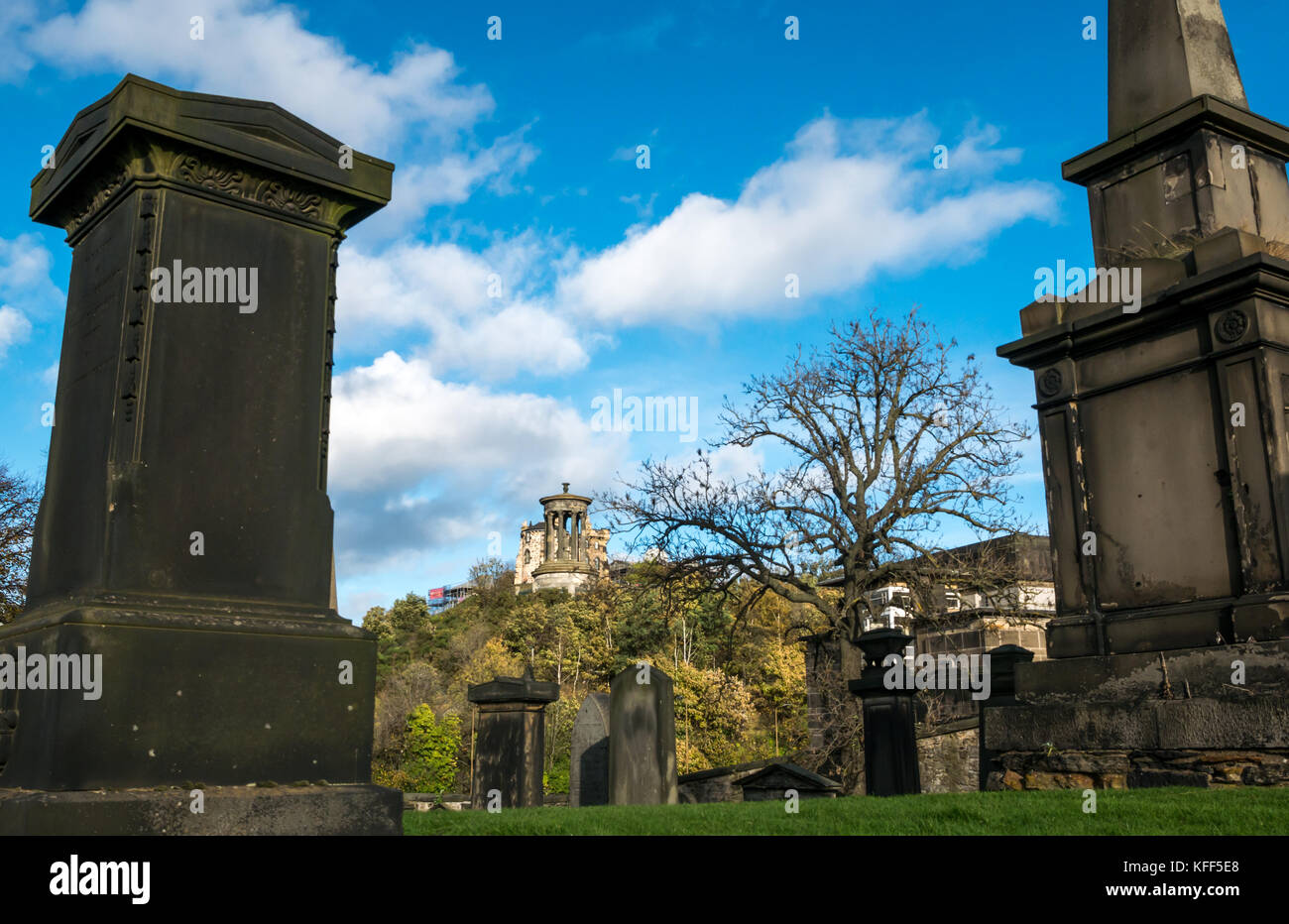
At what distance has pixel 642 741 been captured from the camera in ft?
40.4

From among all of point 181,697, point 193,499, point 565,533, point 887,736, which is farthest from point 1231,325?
point 565,533


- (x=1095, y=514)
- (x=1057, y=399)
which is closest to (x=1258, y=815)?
(x=1095, y=514)

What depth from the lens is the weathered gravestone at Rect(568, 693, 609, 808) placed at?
14.1 m

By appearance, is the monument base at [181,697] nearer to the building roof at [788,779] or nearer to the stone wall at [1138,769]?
the stone wall at [1138,769]

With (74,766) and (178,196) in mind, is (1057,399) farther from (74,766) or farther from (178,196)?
(74,766)

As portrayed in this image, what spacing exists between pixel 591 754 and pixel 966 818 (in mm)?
9460

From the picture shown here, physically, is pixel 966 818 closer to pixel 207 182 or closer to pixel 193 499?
pixel 193 499

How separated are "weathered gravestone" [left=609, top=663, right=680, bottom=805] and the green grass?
5610 mm

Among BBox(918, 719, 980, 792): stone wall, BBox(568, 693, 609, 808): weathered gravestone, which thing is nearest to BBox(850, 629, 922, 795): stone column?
BBox(568, 693, 609, 808): weathered gravestone

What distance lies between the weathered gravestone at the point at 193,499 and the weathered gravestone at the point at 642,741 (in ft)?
25.6

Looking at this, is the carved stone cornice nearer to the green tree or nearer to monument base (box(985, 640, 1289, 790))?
monument base (box(985, 640, 1289, 790))

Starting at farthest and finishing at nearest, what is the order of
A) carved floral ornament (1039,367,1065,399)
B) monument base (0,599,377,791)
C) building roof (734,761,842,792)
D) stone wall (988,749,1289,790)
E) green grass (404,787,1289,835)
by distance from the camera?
building roof (734,761,842,792)
carved floral ornament (1039,367,1065,399)
stone wall (988,749,1289,790)
green grass (404,787,1289,835)
monument base (0,599,377,791)

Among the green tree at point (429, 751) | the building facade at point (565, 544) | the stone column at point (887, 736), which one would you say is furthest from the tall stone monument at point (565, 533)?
the stone column at point (887, 736)

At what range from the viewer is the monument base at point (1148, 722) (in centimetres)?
650
